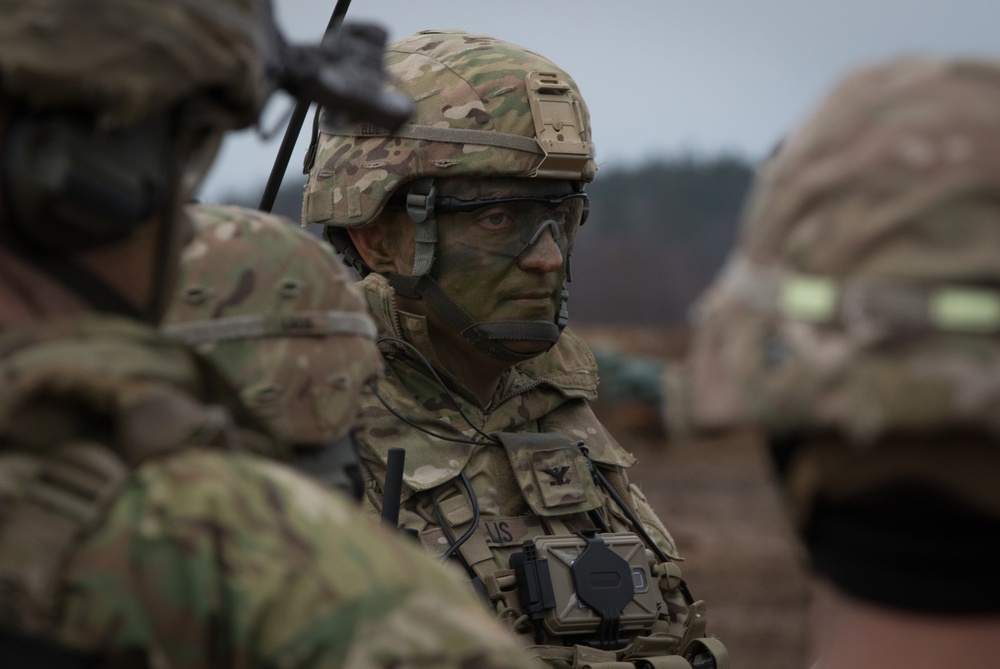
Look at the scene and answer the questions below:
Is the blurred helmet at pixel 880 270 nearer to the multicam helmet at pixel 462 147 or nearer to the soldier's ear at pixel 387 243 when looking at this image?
the multicam helmet at pixel 462 147

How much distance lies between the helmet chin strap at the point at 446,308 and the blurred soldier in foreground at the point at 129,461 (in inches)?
109

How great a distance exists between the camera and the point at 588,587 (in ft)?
15.1

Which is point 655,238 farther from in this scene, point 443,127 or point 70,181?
point 70,181

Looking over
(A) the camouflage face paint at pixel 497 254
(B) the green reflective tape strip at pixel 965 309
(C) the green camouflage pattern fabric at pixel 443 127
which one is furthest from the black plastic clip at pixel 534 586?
(B) the green reflective tape strip at pixel 965 309

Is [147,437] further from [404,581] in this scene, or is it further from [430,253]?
[430,253]

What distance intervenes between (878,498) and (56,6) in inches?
48.3

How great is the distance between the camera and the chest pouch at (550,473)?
188 inches

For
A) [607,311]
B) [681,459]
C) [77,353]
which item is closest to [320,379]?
[77,353]

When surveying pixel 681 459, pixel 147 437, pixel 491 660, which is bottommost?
pixel 681 459

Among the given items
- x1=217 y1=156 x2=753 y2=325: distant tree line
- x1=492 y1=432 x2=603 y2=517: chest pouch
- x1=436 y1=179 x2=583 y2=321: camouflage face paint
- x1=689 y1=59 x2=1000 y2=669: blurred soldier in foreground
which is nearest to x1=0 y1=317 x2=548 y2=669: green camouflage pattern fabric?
x1=689 y1=59 x2=1000 y2=669: blurred soldier in foreground

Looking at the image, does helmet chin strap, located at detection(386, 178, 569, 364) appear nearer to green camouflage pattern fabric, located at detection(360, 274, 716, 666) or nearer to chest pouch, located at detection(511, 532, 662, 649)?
green camouflage pattern fabric, located at detection(360, 274, 716, 666)

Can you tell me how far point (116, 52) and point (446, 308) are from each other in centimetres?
294

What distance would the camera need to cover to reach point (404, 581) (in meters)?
1.84

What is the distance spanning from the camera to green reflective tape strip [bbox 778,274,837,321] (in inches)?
67.4
